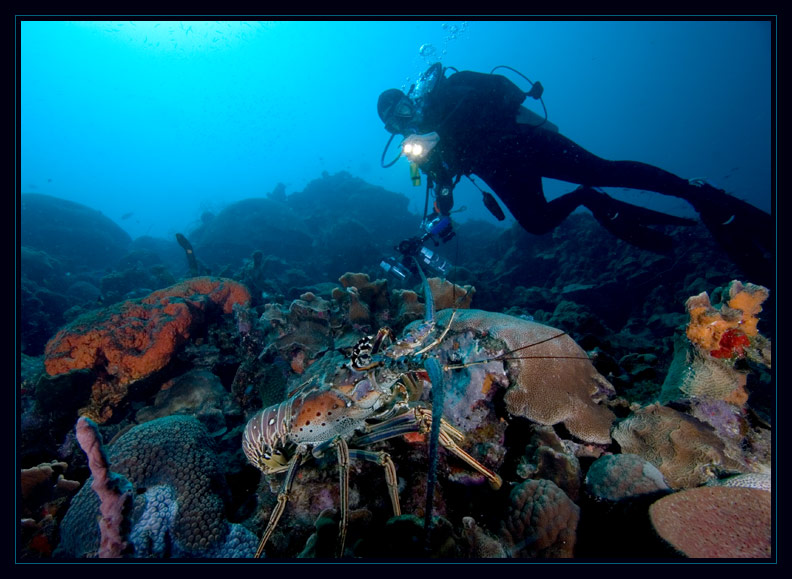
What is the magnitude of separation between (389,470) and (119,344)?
4.56 m

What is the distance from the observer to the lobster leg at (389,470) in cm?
239

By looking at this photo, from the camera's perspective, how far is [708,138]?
60375 mm

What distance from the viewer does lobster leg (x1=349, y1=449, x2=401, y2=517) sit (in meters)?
2.39

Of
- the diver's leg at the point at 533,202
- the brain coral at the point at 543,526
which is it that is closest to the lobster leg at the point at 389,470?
the brain coral at the point at 543,526

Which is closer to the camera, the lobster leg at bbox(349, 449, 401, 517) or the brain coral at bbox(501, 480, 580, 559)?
the brain coral at bbox(501, 480, 580, 559)

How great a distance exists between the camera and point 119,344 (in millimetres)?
4617

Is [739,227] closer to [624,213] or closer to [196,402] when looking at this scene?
[624,213]

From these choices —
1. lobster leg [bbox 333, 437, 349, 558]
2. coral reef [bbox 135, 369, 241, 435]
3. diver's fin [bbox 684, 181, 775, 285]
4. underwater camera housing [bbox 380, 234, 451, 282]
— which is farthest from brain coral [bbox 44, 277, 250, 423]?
diver's fin [bbox 684, 181, 775, 285]

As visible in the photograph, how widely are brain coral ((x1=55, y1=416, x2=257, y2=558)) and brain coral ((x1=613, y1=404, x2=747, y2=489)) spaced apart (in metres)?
3.25

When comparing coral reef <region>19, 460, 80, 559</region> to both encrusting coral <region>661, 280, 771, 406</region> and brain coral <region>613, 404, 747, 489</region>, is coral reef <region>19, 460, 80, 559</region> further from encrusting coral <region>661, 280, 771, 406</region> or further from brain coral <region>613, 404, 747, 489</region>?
encrusting coral <region>661, 280, 771, 406</region>

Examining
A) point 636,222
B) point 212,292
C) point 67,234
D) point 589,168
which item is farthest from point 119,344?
point 67,234

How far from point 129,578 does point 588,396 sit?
3.61 meters

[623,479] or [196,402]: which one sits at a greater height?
[623,479]

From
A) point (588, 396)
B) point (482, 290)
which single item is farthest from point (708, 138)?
point (588, 396)
